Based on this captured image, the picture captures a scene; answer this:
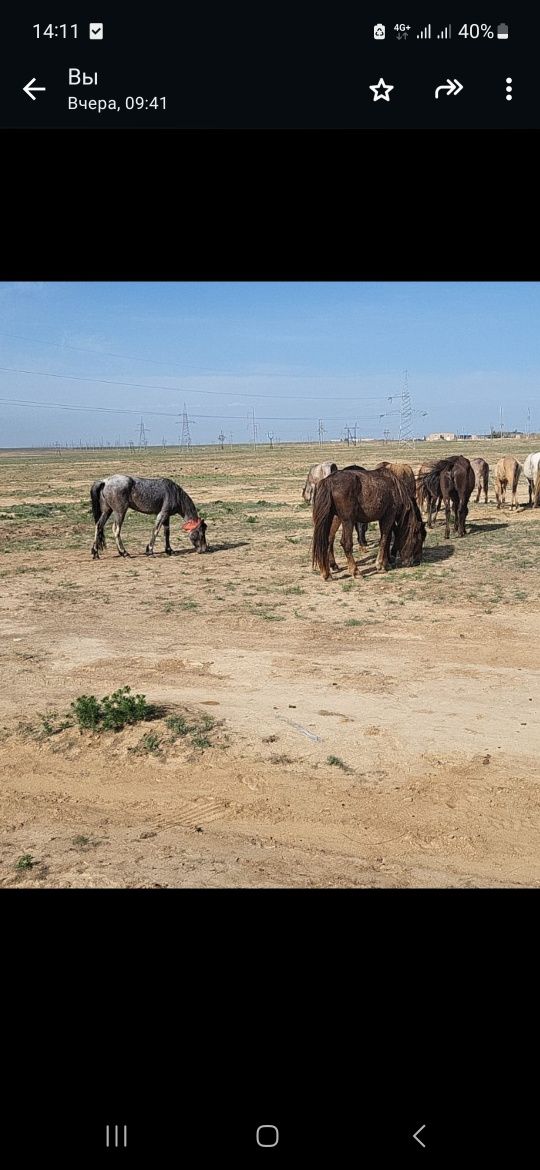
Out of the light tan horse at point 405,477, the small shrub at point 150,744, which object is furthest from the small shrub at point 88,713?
the light tan horse at point 405,477

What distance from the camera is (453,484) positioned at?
1719 cm

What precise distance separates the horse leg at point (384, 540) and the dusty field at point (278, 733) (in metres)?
0.41

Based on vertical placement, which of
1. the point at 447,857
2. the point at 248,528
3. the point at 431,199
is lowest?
the point at 447,857

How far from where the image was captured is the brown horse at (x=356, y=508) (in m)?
13.0

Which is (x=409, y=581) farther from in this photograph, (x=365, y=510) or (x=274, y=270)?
(x=274, y=270)

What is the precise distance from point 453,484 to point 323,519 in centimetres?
552

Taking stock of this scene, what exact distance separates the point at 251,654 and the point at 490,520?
14186 mm

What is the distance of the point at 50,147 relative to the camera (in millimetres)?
1519

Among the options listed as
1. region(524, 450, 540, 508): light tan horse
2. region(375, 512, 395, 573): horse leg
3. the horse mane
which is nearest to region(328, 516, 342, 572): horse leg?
region(375, 512, 395, 573): horse leg

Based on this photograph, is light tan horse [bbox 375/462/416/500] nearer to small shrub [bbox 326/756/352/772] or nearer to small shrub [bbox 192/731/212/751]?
small shrub [bbox 192/731/212/751]

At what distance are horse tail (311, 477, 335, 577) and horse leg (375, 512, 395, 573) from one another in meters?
1.08

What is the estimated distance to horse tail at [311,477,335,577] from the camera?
508 inches

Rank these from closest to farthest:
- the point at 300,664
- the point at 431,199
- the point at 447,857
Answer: the point at 431,199 < the point at 447,857 < the point at 300,664
